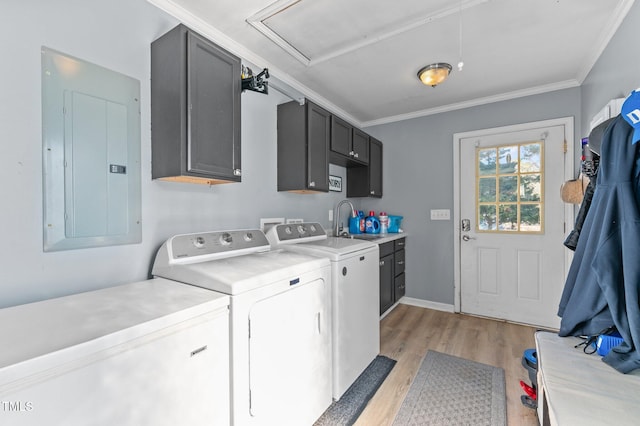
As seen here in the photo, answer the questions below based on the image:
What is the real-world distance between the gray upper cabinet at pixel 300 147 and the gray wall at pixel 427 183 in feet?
4.99

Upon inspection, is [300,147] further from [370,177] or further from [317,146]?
[370,177]

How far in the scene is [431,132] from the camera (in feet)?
11.2

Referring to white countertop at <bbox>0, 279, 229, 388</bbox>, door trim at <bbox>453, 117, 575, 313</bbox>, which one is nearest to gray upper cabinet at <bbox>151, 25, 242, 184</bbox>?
white countertop at <bbox>0, 279, 229, 388</bbox>

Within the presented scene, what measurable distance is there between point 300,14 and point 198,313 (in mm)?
1839

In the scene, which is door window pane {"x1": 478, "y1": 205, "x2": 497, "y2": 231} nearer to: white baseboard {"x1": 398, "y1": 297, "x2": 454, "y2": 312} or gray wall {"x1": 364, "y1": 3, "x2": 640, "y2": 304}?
gray wall {"x1": 364, "y1": 3, "x2": 640, "y2": 304}

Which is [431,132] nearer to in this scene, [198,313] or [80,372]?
[198,313]

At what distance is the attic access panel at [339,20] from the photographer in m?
1.66

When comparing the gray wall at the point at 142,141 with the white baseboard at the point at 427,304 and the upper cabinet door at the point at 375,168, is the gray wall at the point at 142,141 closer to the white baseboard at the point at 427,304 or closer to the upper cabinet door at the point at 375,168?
the upper cabinet door at the point at 375,168

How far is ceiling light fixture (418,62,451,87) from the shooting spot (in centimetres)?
221

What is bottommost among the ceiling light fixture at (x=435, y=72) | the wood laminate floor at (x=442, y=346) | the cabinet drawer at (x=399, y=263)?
the wood laminate floor at (x=442, y=346)

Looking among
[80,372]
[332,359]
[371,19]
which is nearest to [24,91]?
[80,372]

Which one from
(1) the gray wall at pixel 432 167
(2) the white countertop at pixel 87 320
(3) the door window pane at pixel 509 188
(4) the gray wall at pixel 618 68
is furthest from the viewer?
(3) the door window pane at pixel 509 188

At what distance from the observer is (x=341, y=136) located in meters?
2.85

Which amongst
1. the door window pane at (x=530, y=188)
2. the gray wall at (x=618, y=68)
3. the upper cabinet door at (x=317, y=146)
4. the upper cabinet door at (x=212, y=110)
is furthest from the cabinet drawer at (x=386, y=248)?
the gray wall at (x=618, y=68)
